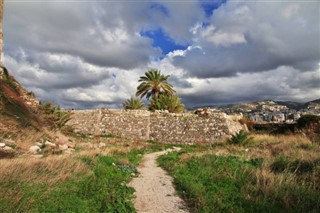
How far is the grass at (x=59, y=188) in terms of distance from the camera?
543 cm

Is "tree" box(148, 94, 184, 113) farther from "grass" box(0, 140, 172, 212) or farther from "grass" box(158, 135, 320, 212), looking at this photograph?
"grass" box(0, 140, 172, 212)

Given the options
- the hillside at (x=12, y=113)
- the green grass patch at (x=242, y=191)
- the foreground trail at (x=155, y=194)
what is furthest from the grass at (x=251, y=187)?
the hillside at (x=12, y=113)

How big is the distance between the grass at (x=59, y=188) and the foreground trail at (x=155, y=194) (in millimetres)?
338

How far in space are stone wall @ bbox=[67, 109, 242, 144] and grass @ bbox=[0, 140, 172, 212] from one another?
2035 centimetres

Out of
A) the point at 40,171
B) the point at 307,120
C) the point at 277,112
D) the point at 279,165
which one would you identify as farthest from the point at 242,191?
the point at 277,112

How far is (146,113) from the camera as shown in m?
31.0

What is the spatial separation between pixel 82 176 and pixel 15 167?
1.68 meters

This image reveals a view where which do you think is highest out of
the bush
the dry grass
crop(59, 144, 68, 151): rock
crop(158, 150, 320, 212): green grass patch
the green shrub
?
the bush

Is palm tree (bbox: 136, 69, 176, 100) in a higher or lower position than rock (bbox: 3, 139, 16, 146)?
higher

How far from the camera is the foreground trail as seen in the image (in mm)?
6406

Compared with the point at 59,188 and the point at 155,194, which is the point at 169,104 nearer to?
the point at 155,194

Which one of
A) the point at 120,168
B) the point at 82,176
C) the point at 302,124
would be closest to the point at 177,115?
the point at 302,124

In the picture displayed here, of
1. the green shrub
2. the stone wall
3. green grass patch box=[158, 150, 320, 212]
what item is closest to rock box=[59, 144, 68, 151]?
green grass patch box=[158, 150, 320, 212]

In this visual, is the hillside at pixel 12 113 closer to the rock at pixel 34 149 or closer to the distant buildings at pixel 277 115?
the rock at pixel 34 149
